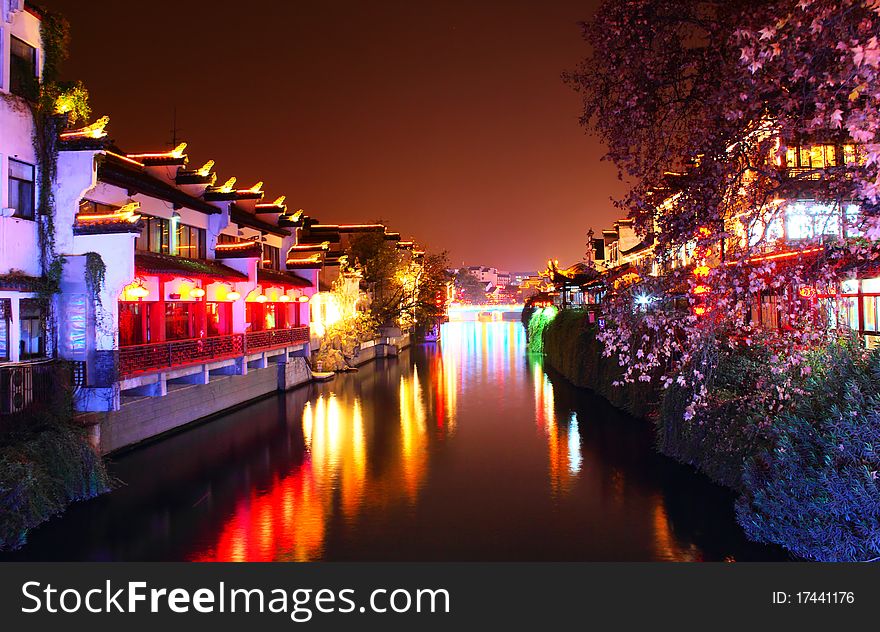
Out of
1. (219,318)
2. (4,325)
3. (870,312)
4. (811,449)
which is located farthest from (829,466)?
(219,318)

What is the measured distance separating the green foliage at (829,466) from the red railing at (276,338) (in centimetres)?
2091

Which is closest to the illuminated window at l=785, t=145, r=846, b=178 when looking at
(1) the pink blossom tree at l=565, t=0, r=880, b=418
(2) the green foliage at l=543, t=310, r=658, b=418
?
(1) the pink blossom tree at l=565, t=0, r=880, b=418

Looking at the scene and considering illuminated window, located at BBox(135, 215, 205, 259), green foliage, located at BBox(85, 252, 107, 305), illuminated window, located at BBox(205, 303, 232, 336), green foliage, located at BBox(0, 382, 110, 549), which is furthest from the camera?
illuminated window, located at BBox(205, 303, 232, 336)

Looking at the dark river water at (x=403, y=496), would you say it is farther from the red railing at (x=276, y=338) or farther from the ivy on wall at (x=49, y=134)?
the ivy on wall at (x=49, y=134)

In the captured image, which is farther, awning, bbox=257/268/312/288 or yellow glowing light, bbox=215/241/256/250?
awning, bbox=257/268/312/288

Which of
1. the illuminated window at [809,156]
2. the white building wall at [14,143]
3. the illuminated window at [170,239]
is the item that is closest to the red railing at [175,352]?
the white building wall at [14,143]

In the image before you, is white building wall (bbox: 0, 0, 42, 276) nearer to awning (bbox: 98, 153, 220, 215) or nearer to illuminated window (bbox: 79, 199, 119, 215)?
awning (bbox: 98, 153, 220, 215)

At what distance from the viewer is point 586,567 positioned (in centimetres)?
1105

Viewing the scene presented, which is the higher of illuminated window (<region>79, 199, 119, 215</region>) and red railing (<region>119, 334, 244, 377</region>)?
illuminated window (<region>79, 199, 119, 215</region>)

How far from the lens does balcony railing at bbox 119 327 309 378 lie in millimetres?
18750

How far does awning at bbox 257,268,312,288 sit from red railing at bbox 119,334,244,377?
223 inches

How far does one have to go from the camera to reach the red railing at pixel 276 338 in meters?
28.2

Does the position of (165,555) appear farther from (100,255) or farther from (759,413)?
(759,413)

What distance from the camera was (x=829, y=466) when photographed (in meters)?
9.33
